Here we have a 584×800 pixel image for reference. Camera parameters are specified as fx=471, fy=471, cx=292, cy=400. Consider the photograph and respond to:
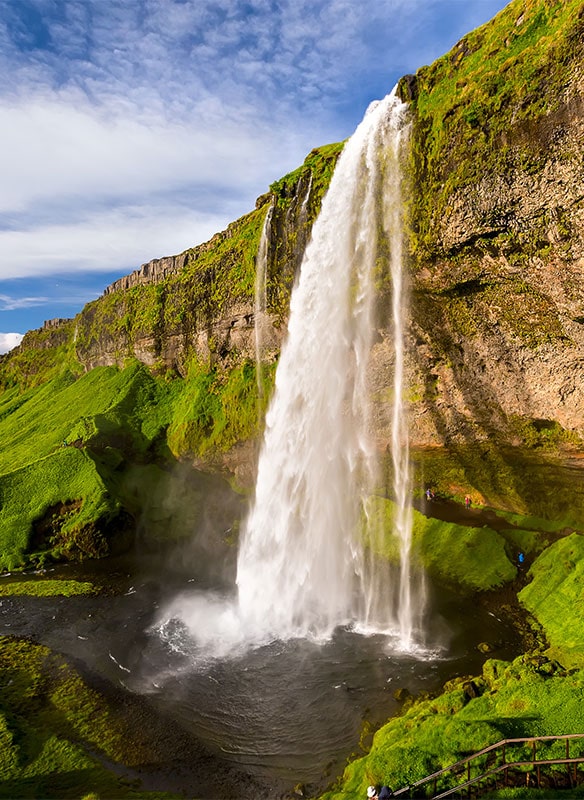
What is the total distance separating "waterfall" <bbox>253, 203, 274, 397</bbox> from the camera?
126 feet

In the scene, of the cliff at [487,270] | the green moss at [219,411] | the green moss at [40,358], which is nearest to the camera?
the cliff at [487,270]

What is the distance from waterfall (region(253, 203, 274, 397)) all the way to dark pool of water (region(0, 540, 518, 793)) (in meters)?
23.5

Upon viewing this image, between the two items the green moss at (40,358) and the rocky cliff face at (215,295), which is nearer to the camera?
the rocky cliff face at (215,295)

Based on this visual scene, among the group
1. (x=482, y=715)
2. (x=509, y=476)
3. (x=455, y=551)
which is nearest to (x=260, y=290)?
(x=509, y=476)

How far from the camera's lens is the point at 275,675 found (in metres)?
17.5

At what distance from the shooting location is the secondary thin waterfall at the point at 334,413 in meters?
25.8

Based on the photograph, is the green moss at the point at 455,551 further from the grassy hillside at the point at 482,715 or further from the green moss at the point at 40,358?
the green moss at the point at 40,358

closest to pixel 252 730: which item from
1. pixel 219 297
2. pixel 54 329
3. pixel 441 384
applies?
pixel 441 384

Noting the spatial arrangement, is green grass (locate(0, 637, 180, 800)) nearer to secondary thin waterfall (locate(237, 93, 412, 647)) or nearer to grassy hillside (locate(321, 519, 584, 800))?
grassy hillside (locate(321, 519, 584, 800))

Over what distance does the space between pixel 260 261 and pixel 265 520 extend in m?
22.2

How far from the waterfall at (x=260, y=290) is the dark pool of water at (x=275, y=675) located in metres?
23.5

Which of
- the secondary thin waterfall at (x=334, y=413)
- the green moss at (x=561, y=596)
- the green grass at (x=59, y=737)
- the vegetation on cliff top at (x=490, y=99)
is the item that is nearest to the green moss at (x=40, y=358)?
the secondary thin waterfall at (x=334, y=413)

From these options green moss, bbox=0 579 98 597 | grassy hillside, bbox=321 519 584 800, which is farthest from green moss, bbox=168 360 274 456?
grassy hillside, bbox=321 519 584 800

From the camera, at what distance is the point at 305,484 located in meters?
28.8
